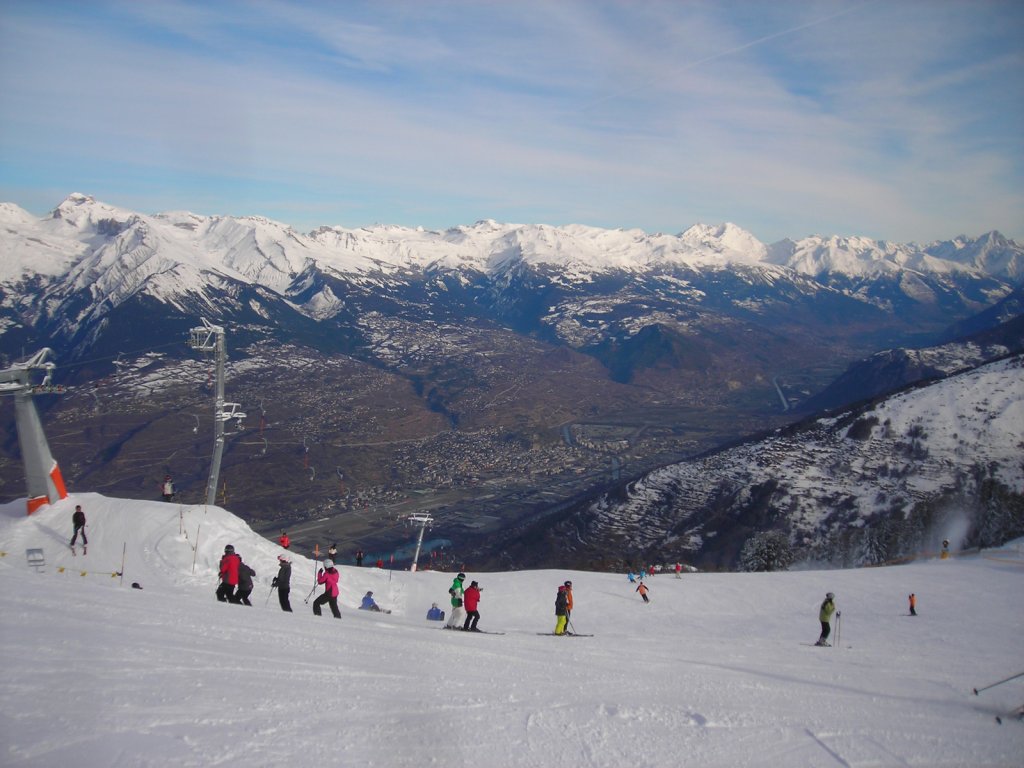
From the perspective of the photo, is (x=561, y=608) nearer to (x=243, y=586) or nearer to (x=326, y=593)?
(x=326, y=593)

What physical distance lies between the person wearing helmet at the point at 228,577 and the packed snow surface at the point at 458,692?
1.61 meters

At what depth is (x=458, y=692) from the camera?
12.4m

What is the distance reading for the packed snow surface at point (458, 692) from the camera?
9.46 meters

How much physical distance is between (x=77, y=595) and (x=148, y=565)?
12.0 m

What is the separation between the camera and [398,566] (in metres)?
108

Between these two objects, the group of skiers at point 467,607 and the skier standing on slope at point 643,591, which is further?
the skier standing on slope at point 643,591

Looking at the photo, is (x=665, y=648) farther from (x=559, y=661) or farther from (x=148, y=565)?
(x=148, y=565)

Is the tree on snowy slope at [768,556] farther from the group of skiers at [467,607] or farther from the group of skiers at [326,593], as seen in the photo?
the group of skiers at [467,607]

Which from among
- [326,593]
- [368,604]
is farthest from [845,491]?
[326,593]

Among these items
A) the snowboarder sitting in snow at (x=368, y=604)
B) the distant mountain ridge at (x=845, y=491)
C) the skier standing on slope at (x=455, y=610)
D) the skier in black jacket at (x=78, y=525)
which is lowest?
the snowboarder sitting in snow at (x=368, y=604)

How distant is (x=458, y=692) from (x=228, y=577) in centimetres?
972

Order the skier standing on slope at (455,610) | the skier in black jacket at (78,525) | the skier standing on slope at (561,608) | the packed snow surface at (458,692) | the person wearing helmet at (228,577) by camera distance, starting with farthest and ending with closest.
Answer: the skier in black jacket at (78,525)
the skier standing on slope at (455,610)
the skier standing on slope at (561,608)
the person wearing helmet at (228,577)
the packed snow surface at (458,692)

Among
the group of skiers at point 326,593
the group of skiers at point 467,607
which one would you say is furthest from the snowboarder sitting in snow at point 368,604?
the group of skiers at point 326,593

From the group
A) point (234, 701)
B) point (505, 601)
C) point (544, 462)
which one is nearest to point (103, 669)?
point (234, 701)
